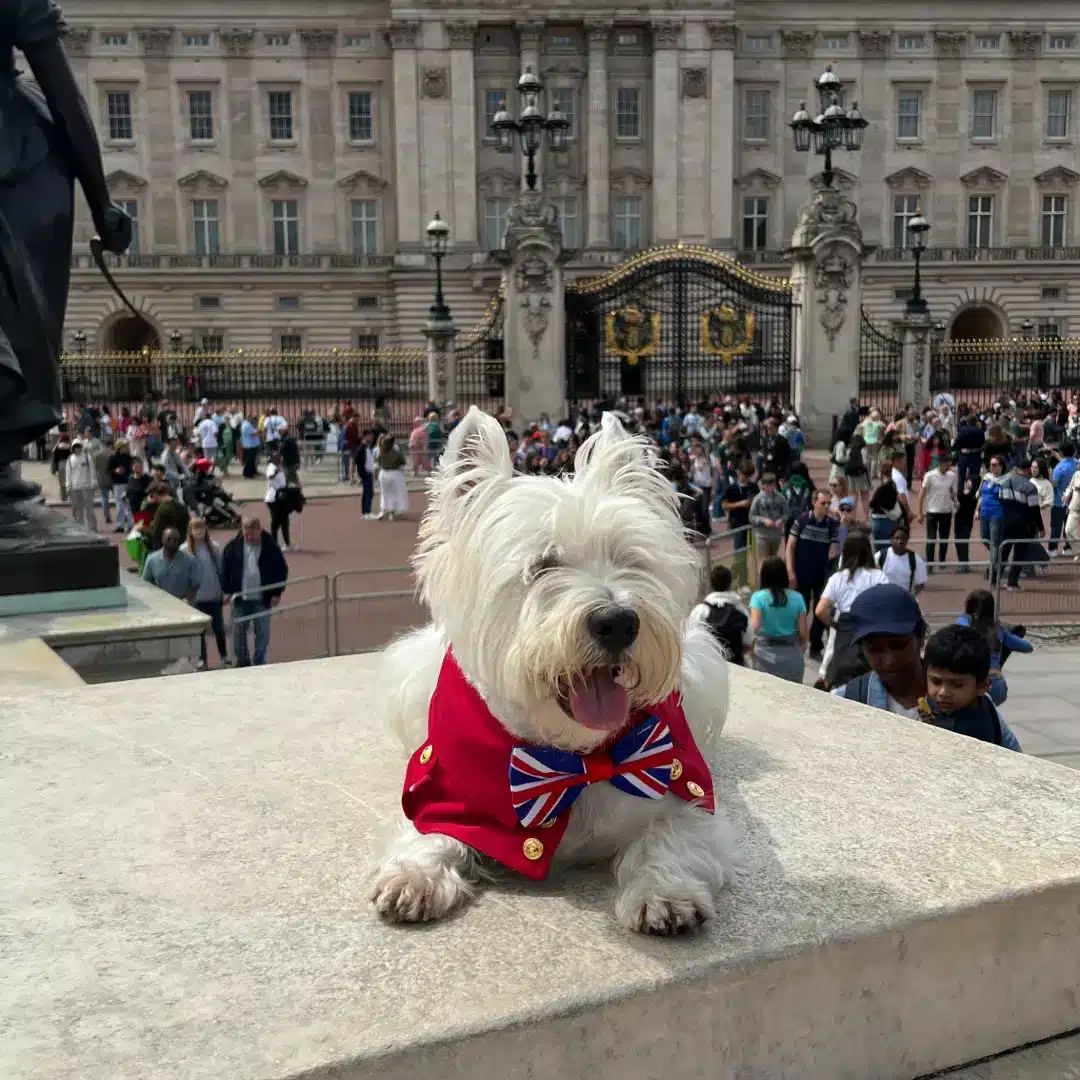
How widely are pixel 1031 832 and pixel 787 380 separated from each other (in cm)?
2857

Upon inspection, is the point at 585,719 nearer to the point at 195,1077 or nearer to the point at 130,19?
the point at 195,1077

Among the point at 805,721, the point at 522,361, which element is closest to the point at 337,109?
the point at 522,361

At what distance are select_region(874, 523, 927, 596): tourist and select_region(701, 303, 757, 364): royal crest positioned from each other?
22755mm

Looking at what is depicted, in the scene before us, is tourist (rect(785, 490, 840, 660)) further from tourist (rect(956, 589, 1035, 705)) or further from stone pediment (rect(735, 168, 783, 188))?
stone pediment (rect(735, 168, 783, 188))

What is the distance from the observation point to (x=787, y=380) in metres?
30.4

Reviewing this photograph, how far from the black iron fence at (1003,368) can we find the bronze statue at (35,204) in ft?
89.8

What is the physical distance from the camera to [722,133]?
2058 inches

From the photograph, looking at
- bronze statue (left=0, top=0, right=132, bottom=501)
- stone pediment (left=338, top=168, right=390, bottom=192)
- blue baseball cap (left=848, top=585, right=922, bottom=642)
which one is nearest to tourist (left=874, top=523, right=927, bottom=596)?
blue baseball cap (left=848, top=585, right=922, bottom=642)

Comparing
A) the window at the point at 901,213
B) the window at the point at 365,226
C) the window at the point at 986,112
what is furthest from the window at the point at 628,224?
the window at the point at 986,112

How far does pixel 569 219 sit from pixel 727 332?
22342 millimetres

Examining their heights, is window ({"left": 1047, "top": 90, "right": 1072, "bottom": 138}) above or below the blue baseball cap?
above

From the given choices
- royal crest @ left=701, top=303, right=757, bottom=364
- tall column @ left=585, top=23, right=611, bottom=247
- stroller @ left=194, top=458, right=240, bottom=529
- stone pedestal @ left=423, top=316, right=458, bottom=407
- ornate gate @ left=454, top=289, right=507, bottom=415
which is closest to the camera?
stroller @ left=194, top=458, right=240, bottom=529

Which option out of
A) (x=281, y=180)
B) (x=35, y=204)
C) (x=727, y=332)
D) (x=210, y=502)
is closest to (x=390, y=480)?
(x=210, y=502)

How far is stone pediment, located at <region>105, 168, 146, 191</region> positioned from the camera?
5206 centimetres
